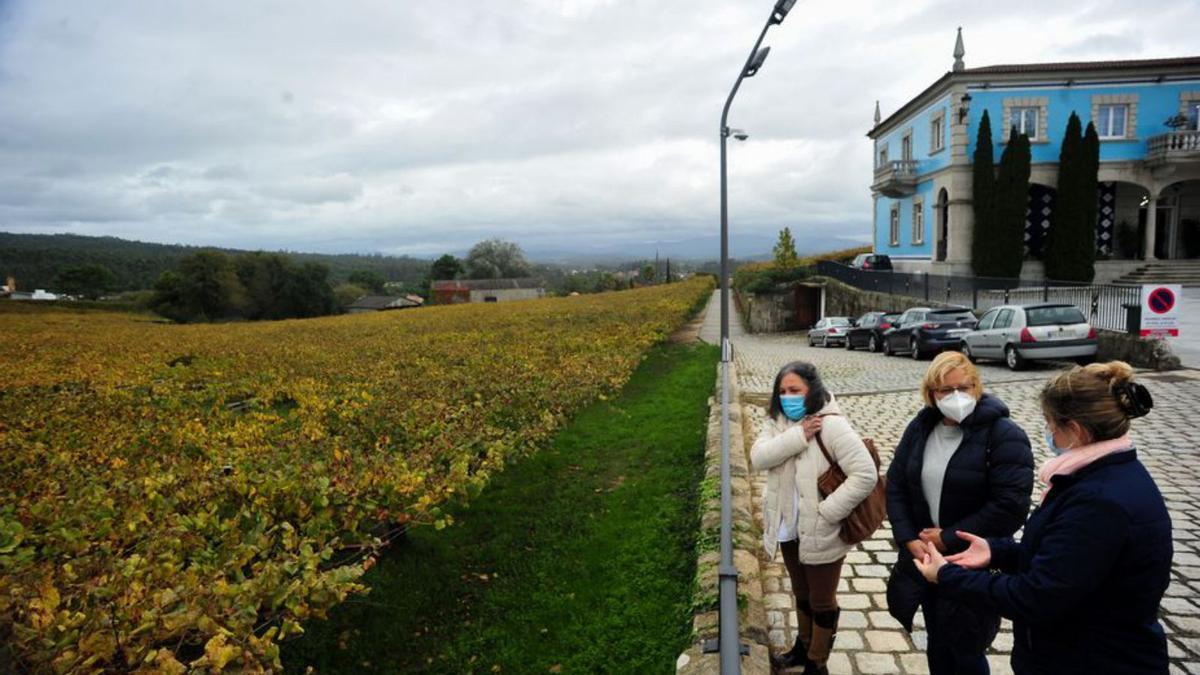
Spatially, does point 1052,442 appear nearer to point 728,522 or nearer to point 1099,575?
point 1099,575

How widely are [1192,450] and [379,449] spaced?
951 cm

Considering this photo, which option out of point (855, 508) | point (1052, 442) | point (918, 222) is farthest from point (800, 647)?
point (918, 222)

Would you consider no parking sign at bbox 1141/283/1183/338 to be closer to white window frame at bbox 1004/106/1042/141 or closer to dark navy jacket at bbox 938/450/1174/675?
dark navy jacket at bbox 938/450/1174/675

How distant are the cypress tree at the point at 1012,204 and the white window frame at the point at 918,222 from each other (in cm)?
603

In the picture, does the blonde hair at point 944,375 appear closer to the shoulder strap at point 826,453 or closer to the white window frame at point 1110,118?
the shoulder strap at point 826,453

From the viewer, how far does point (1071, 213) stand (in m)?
28.2

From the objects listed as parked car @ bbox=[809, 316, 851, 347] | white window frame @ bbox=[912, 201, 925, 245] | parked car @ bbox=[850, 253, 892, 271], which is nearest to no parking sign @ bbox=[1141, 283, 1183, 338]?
parked car @ bbox=[809, 316, 851, 347]

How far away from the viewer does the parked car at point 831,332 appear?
28.3 m

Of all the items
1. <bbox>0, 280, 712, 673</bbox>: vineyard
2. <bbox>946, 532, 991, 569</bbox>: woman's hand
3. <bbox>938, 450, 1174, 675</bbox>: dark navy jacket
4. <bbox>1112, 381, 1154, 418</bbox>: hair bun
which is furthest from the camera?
<bbox>0, 280, 712, 673</bbox>: vineyard

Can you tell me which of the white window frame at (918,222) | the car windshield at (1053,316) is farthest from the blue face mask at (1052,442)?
the white window frame at (918,222)

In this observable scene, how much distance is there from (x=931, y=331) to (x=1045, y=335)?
512 centimetres

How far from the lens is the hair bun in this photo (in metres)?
2.30

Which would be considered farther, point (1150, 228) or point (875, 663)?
point (1150, 228)

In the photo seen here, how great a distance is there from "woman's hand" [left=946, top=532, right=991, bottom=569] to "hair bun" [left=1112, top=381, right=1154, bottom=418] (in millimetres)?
768
